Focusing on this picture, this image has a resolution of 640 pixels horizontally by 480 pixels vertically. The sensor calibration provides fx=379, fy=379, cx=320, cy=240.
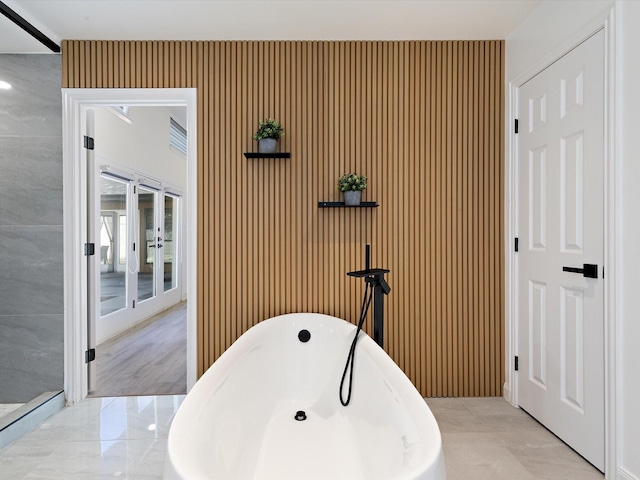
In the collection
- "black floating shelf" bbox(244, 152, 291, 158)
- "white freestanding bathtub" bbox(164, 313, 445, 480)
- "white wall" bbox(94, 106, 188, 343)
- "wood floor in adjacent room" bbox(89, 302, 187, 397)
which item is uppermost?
"white wall" bbox(94, 106, 188, 343)

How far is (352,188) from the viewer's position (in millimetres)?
2371

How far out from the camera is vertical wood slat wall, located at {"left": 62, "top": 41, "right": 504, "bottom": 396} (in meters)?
2.49

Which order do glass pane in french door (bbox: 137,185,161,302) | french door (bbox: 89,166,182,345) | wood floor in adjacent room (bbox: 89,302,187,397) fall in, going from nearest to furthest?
wood floor in adjacent room (bbox: 89,302,187,397) → french door (bbox: 89,166,182,345) → glass pane in french door (bbox: 137,185,161,302)

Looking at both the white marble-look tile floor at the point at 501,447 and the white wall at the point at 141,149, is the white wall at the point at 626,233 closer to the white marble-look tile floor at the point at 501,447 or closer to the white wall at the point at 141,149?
the white marble-look tile floor at the point at 501,447

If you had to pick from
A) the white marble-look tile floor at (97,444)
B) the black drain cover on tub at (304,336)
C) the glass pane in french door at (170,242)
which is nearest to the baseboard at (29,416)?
the white marble-look tile floor at (97,444)

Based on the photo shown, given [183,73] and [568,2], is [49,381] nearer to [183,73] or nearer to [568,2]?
[183,73]

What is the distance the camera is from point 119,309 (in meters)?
4.18

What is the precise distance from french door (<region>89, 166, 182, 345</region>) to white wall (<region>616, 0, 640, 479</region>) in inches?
144

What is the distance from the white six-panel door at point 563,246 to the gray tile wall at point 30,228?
9.58 feet

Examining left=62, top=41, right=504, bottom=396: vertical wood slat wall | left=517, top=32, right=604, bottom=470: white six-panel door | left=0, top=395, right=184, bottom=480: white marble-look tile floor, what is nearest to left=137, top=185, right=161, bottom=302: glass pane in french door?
left=0, top=395, right=184, bottom=480: white marble-look tile floor

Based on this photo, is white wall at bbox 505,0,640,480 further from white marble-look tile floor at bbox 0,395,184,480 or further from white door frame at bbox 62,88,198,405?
white door frame at bbox 62,88,198,405

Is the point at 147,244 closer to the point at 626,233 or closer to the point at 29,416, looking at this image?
the point at 29,416

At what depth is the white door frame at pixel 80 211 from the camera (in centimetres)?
243

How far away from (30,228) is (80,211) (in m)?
0.32
